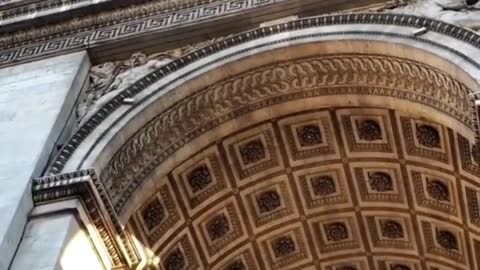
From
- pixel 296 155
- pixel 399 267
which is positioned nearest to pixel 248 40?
pixel 296 155

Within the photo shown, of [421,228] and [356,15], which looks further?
[421,228]

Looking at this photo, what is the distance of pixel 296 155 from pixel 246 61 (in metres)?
1.73

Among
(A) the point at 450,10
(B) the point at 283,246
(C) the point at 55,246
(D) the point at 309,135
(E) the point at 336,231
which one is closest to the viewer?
(C) the point at 55,246

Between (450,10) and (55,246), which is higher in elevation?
(450,10)

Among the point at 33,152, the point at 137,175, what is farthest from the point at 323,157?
the point at 33,152

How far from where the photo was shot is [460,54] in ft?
37.1

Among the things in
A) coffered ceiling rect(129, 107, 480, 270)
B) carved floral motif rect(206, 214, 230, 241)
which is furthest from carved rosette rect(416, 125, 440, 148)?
carved floral motif rect(206, 214, 230, 241)

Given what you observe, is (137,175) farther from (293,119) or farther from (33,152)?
(293,119)

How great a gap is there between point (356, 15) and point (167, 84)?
282cm

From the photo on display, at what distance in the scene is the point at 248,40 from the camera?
513 inches

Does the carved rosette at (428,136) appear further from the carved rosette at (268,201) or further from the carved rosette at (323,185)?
the carved rosette at (268,201)

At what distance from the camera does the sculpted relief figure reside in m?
11.9

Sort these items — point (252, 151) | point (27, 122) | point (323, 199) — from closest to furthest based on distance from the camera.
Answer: point (27, 122)
point (252, 151)
point (323, 199)

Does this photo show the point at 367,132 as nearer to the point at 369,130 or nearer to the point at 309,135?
the point at 369,130
